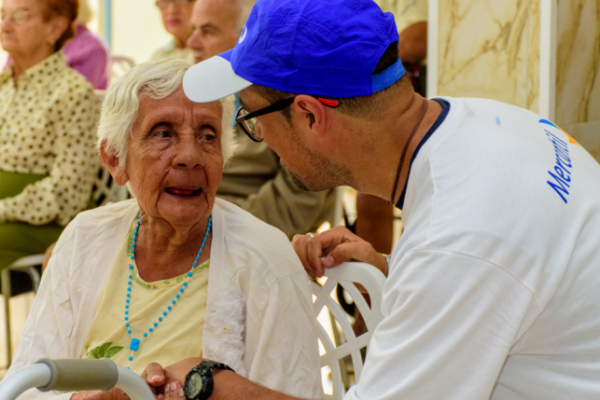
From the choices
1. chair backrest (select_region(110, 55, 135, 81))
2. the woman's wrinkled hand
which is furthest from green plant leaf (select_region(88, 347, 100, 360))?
chair backrest (select_region(110, 55, 135, 81))

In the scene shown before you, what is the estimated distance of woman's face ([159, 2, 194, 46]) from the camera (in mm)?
4156

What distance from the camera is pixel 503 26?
2596 mm

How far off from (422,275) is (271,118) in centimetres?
54

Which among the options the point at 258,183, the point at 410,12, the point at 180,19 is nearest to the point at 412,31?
the point at 410,12

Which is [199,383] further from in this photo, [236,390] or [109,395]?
[109,395]

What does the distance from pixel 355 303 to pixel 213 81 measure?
26.6 inches

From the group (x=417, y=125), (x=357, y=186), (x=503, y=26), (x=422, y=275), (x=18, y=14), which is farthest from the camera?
(x=18, y=14)

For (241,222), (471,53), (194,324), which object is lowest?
(194,324)

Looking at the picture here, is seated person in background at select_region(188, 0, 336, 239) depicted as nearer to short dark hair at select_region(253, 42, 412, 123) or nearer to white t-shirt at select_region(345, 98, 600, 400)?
short dark hair at select_region(253, 42, 412, 123)

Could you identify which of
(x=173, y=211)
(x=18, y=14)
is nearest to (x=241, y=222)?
(x=173, y=211)

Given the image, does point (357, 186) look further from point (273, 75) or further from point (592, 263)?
point (592, 263)

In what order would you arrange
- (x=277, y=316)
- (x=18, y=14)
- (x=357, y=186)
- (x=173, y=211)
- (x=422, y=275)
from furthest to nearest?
(x=18, y=14)
(x=173, y=211)
(x=277, y=316)
(x=357, y=186)
(x=422, y=275)

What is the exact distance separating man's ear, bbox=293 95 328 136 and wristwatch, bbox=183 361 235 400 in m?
0.54

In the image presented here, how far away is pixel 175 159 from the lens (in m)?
1.76
